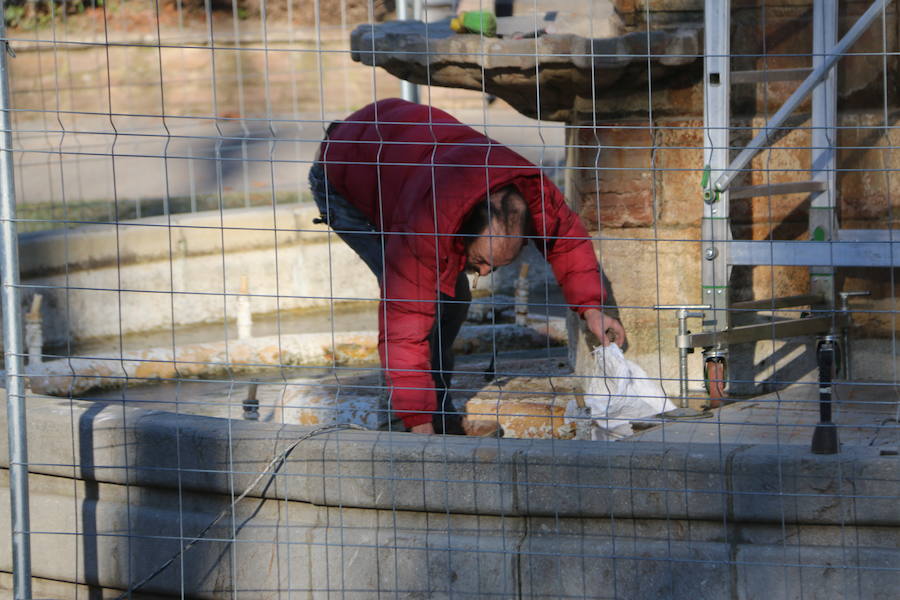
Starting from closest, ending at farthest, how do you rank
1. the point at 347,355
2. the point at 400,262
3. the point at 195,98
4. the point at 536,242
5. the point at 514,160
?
the point at 400,262 → the point at 514,160 → the point at 536,242 → the point at 347,355 → the point at 195,98

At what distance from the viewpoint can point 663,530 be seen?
3359mm

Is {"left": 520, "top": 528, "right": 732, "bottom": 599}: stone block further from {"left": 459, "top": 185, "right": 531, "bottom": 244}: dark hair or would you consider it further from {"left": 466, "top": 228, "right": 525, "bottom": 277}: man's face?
{"left": 459, "top": 185, "right": 531, "bottom": 244}: dark hair

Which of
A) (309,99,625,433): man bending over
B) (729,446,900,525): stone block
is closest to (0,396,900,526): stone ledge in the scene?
(729,446,900,525): stone block

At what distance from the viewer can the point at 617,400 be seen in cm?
448

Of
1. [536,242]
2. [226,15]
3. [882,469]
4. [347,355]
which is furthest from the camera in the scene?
[226,15]

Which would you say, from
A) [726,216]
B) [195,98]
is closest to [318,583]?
[726,216]

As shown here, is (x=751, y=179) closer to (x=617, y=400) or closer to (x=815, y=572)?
(x=617, y=400)

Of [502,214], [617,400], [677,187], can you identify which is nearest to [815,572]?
[617,400]


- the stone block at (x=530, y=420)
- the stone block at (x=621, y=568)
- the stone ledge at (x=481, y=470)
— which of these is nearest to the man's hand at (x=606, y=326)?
the stone block at (x=530, y=420)

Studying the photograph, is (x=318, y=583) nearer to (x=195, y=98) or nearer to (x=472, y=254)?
(x=472, y=254)

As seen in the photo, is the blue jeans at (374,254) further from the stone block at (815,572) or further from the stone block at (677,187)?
the stone block at (815,572)

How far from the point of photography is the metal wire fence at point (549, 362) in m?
3.34

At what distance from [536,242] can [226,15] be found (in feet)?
44.0

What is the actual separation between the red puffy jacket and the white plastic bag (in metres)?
0.25
